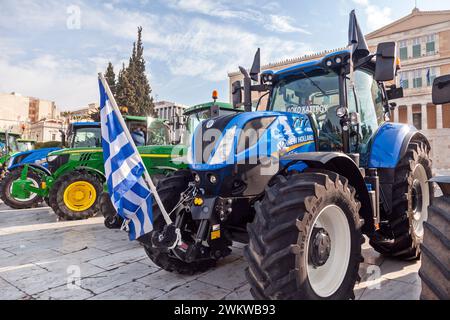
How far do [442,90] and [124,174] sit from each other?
246 centimetres

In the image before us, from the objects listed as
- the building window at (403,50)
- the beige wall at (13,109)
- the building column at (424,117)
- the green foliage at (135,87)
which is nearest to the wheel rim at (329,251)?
the green foliage at (135,87)

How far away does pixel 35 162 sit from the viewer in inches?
344

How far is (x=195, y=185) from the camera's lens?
2.87 m

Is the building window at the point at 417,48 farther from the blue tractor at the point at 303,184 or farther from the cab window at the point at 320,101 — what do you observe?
the cab window at the point at 320,101

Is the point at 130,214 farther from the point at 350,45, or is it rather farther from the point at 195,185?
the point at 350,45

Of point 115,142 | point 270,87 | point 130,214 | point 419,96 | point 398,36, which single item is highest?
point 398,36

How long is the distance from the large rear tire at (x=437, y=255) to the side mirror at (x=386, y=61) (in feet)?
5.14

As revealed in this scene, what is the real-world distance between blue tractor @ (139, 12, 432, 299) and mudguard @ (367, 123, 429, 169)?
0.5 inches

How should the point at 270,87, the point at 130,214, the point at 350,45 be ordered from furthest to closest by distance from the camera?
the point at 270,87 < the point at 350,45 < the point at 130,214

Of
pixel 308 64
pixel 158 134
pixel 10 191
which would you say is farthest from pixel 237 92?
pixel 10 191

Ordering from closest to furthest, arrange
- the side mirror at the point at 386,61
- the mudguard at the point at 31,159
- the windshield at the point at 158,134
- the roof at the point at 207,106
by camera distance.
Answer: the side mirror at the point at 386,61 → the roof at the point at 207,106 → the windshield at the point at 158,134 → the mudguard at the point at 31,159

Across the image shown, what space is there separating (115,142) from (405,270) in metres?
3.38

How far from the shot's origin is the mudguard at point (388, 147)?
3.54 metres
